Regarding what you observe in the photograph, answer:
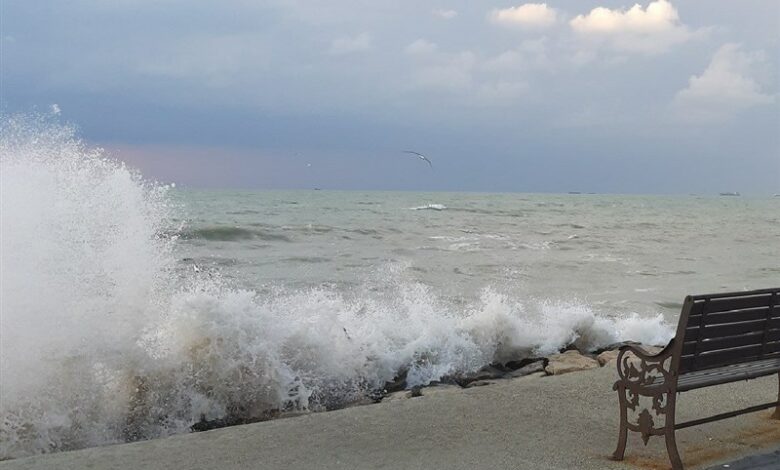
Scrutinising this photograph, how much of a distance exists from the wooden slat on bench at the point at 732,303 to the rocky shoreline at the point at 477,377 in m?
2.93

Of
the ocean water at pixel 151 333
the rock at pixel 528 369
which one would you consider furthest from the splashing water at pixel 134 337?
the rock at pixel 528 369

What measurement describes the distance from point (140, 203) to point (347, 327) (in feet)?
9.32

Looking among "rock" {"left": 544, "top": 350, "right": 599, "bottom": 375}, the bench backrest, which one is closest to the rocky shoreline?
"rock" {"left": 544, "top": 350, "right": 599, "bottom": 375}

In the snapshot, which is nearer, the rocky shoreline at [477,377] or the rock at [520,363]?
the rocky shoreline at [477,377]

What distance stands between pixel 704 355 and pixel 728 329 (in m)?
0.27

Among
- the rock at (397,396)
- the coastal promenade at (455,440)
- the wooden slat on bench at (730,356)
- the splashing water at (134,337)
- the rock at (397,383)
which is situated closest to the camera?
the wooden slat on bench at (730,356)

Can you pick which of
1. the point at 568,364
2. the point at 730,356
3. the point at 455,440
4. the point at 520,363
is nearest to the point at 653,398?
the point at 730,356

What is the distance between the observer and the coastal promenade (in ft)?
13.5

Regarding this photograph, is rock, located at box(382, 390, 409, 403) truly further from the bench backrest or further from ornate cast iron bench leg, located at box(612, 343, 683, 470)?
the bench backrest

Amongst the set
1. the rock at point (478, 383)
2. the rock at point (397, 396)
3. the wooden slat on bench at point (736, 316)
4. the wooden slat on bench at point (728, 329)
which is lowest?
the rock at point (478, 383)

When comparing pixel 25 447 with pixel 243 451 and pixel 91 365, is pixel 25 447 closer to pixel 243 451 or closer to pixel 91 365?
pixel 91 365

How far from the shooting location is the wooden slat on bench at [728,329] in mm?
3949

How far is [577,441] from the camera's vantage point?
4.53 metres

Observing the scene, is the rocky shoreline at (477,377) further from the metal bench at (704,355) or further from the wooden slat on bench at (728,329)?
the wooden slat on bench at (728,329)
